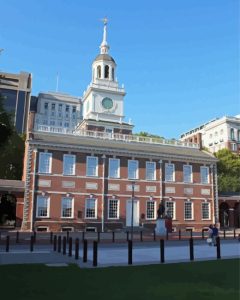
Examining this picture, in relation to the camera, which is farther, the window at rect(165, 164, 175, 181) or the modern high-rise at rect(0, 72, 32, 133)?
the modern high-rise at rect(0, 72, 32, 133)

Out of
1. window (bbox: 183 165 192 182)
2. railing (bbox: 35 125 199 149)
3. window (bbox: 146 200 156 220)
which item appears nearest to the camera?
window (bbox: 146 200 156 220)

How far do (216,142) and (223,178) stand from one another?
33022 mm

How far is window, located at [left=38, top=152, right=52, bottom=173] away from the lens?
122ft

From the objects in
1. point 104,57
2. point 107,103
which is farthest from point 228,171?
point 104,57

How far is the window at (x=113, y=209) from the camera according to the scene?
39.1 m

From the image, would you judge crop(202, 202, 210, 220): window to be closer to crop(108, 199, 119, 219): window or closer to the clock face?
crop(108, 199, 119, 219): window

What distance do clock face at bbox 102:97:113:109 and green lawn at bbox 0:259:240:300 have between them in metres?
45.0

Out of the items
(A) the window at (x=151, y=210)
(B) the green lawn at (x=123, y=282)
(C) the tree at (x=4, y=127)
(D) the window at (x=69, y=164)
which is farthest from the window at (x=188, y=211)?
(B) the green lawn at (x=123, y=282)

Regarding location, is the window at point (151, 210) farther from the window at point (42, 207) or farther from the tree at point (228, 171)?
the tree at point (228, 171)

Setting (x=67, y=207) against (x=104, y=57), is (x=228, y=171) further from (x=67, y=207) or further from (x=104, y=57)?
(x=67, y=207)

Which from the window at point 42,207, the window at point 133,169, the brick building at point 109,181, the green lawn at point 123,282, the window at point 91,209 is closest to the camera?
the green lawn at point 123,282

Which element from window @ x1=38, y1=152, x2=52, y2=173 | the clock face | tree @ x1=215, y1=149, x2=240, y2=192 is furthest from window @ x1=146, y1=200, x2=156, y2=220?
tree @ x1=215, y1=149, x2=240, y2=192

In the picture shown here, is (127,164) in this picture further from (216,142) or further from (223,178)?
(216,142)

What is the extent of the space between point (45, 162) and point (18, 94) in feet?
291
